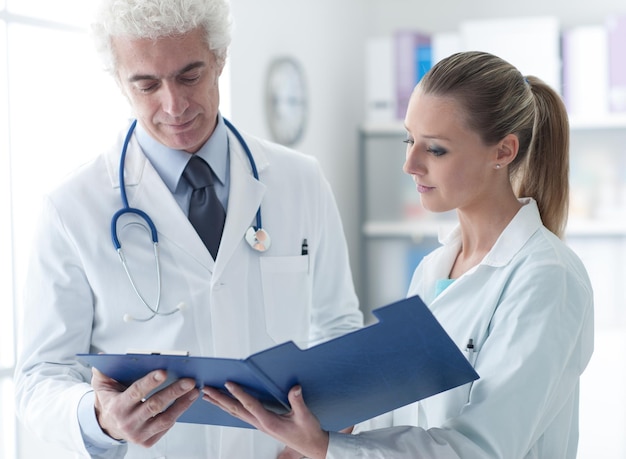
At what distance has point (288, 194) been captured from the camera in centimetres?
167

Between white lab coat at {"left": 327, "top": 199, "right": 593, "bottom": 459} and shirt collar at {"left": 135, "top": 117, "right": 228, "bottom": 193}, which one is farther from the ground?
shirt collar at {"left": 135, "top": 117, "right": 228, "bottom": 193}

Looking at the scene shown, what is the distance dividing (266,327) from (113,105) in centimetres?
127

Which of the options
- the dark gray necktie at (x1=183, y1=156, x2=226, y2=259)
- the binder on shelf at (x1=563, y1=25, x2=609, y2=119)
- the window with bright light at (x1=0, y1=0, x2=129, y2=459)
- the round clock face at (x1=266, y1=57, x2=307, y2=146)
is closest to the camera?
the dark gray necktie at (x1=183, y1=156, x2=226, y2=259)

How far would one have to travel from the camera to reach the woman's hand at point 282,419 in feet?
3.65

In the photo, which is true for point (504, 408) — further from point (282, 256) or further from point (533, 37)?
point (533, 37)

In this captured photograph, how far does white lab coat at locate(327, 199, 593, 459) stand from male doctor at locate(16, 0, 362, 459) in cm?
40

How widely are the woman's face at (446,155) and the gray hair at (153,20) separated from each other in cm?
42

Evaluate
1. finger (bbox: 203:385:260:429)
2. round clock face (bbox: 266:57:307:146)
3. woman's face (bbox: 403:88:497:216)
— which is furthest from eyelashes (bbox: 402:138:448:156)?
round clock face (bbox: 266:57:307:146)

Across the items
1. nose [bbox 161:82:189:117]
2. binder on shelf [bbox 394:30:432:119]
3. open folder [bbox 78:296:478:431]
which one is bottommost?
open folder [bbox 78:296:478:431]

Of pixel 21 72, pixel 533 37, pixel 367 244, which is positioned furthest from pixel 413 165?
pixel 367 244

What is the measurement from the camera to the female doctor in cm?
113

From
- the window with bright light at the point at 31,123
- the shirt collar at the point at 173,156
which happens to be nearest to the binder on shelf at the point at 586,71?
the window with bright light at the point at 31,123

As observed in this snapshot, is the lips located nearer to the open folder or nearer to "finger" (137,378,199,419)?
the open folder

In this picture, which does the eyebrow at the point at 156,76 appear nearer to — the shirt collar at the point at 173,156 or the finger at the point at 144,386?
the shirt collar at the point at 173,156
